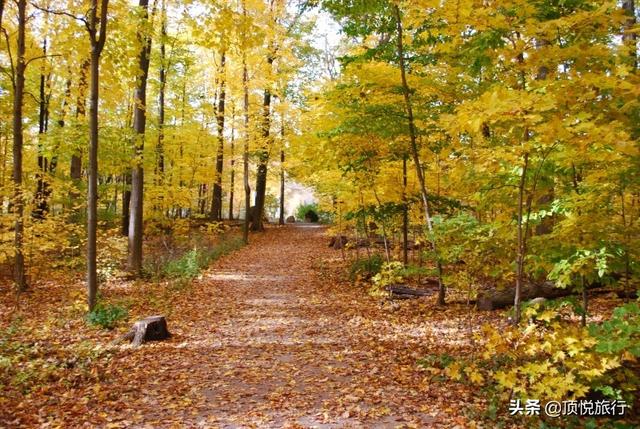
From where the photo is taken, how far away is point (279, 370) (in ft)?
19.0

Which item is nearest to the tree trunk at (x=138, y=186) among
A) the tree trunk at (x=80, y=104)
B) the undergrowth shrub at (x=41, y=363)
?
the tree trunk at (x=80, y=104)

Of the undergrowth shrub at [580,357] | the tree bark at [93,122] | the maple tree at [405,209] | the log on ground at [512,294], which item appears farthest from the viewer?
the log on ground at [512,294]

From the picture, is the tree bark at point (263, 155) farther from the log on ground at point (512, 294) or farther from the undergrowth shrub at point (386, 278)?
the log on ground at point (512, 294)

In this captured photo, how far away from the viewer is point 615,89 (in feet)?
12.3

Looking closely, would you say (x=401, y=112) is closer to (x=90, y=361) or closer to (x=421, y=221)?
(x=421, y=221)

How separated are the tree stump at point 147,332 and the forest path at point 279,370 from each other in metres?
0.16

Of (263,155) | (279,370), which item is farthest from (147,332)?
(263,155)

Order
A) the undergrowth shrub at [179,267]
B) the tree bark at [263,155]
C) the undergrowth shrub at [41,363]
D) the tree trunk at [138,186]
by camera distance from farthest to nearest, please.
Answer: the tree bark at [263,155]
the undergrowth shrub at [179,267]
the tree trunk at [138,186]
the undergrowth shrub at [41,363]

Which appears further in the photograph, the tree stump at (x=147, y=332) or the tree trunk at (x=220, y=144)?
the tree trunk at (x=220, y=144)

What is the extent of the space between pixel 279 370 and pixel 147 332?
240 cm

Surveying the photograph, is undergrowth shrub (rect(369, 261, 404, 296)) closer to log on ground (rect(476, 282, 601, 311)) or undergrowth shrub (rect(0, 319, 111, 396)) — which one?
log on ground (rect(476, 282, 601, 311))

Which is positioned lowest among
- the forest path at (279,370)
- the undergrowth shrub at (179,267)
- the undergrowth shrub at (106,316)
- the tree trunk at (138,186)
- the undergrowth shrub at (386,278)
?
the forest path at (279,370)

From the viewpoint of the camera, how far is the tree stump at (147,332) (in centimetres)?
681

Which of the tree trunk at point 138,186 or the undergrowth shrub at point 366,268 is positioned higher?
the tree trunk at point 138,186
